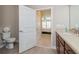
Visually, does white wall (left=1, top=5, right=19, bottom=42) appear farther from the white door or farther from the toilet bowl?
the white door

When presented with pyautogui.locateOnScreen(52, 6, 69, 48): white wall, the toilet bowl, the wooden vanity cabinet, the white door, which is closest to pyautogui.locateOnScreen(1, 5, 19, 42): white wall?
the toilet bowl

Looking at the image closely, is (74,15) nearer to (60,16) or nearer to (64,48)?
(60,16)

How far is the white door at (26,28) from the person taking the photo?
362 cm

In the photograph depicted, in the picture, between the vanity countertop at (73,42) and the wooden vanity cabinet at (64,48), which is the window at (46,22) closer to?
the wooden vanity cabinet at (64,48)

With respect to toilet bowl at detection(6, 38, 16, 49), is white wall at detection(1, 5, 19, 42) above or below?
above

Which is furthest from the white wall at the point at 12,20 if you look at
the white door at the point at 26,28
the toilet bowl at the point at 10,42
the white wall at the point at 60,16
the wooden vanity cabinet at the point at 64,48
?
the wooden vanity cabinet at the point at 64,48

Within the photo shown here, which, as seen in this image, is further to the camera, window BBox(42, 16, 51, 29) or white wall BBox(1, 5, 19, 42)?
window BBox(42, 16, 51, 29)

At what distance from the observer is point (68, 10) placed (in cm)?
387

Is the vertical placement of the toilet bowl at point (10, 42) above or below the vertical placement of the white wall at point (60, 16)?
below

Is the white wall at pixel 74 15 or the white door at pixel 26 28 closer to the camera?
the white wall at pixel 74 15

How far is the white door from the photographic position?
3615 millimetres

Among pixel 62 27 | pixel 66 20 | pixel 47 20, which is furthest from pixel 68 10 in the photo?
pixel 47 20

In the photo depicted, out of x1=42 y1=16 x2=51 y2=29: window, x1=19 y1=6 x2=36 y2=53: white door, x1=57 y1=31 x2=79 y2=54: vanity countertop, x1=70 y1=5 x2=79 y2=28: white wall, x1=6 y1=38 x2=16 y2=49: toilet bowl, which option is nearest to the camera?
x1=57 y1=31 x2=79 y2=54: vanity countertop
